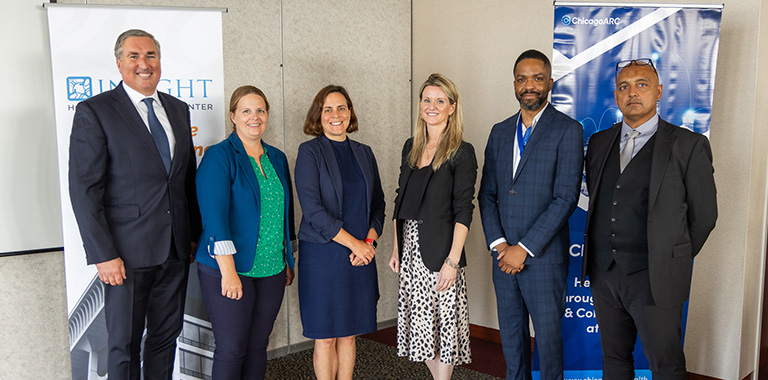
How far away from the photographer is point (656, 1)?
3258 millimetres

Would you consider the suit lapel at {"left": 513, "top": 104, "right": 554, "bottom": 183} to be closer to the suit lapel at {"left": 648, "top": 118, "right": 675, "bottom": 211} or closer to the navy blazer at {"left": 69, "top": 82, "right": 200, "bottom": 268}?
the suit lapel at {"left": 648, "top": 118, "right": 675, "bottom": 211}

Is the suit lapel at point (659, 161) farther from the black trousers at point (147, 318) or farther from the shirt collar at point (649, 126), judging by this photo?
the black trousers at point (147, 318)

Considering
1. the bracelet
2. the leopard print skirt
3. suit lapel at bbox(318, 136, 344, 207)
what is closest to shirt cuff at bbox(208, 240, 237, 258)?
suit lapel at bbox(318, 136, 344, 207)

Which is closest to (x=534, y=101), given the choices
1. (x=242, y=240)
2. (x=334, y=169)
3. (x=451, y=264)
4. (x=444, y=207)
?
(x=444, y=207)

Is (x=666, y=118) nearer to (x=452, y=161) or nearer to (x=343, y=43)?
(x=452, y=161)

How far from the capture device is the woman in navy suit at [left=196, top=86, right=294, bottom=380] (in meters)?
2.32

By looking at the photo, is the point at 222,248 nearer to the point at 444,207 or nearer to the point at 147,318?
the point at 147,318

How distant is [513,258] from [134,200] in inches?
66.1

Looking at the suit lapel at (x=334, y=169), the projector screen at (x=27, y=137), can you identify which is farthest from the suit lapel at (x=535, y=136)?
the projector screen at (x=27, y=137)

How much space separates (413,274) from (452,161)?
0.58 meters

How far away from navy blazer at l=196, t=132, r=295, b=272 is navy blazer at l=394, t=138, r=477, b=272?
30.5 inches

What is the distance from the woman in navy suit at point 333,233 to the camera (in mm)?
2582

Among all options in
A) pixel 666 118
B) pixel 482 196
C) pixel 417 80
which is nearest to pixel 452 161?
pixel 482 196

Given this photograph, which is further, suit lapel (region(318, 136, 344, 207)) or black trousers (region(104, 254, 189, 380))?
suit lapel (region(318, 136, 344, 207))
